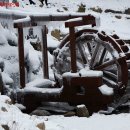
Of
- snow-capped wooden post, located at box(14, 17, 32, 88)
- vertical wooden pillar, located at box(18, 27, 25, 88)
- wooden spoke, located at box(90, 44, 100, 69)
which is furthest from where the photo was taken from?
wooden spoke, located at box(90, 44, 100, 69)

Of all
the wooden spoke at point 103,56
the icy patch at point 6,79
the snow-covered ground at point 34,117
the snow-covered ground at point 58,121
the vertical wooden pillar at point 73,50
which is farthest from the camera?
the icy patch at point 6,79

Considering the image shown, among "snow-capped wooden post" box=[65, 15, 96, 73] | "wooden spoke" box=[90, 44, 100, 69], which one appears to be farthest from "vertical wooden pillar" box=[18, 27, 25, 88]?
"wooden spoke" box=[90, 44, 100, 69]

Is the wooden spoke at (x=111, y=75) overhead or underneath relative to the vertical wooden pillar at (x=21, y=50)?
underneath

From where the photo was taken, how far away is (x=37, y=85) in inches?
488

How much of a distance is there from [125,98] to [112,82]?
0.54m

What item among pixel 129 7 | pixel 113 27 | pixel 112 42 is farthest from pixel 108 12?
pixel 112 42

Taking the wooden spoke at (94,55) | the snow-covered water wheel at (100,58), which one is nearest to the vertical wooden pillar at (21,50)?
the snow-covered water wheel at (100,58)

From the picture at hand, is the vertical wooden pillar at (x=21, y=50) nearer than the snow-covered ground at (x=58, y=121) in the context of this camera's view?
No

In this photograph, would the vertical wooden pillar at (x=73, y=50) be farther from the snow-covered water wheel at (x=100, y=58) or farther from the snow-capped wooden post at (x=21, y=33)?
the snow-capped wooden post at (x=21, y=33)

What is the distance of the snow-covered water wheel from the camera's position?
40.3 ft

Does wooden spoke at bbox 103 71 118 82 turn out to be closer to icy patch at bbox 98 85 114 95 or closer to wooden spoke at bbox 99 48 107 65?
wooden spoke at bbox 99 48 107 65

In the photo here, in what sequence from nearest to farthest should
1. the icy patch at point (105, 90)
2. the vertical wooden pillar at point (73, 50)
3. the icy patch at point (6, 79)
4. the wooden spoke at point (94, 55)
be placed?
the icy patch at point (105, 90)
the vertical wooden pillar at point (73, 50)
the wooden spoke at point (94, 55)
the icy patch at point (6, 79)

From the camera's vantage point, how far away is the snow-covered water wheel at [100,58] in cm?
1228

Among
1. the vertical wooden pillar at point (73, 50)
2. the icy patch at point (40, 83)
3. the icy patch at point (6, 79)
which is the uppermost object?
the vertical wooden pillar at point (73, 50)
